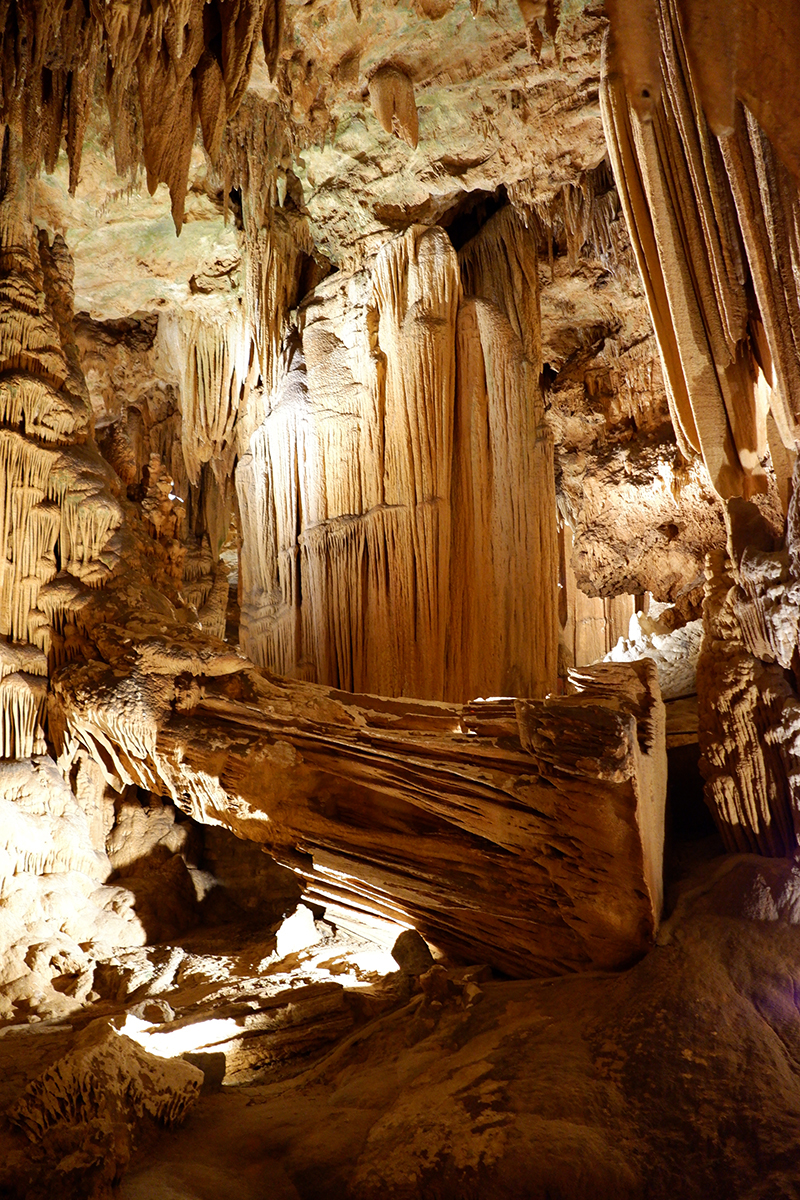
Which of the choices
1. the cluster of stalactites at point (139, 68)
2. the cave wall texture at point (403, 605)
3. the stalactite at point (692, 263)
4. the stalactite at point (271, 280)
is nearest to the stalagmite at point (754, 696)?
the cave wall texture at point (403, 605)

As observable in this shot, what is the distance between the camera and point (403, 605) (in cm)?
614

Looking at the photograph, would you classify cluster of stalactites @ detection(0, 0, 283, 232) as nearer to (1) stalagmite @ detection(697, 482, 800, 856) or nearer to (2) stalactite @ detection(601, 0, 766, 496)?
(2) stalactite @ detection(601, 0, 766, 496)

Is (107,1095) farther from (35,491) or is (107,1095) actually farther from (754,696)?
(35,491)

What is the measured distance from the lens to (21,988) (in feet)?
15.4

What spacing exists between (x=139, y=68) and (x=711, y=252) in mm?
3672

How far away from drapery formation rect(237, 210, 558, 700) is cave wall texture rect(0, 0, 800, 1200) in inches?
1.2

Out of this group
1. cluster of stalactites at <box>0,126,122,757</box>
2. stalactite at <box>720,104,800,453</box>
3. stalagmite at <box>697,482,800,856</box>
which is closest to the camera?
stalactite at <box>720,104,800,453</box>

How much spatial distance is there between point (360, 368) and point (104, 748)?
3352 millimetres

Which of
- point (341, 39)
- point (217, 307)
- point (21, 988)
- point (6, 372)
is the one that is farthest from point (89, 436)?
point (21, 988)

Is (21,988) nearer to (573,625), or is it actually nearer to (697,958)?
(697,958)

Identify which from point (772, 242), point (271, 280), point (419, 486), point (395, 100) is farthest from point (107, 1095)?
point (271, 280)

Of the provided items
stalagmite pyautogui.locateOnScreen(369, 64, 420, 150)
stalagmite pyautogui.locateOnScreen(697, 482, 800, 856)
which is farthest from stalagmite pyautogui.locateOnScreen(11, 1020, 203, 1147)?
stalagmite pyautogui.locateOnScreen(369, 64, 420, 150)

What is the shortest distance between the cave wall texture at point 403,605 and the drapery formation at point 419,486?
0.10 feet

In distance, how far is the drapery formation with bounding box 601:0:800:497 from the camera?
314cm
